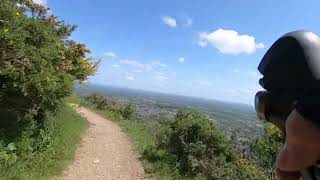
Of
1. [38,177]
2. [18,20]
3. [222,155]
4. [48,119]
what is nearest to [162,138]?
[222,155]

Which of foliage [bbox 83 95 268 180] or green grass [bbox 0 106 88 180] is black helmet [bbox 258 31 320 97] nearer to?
green grass [bbox 0 106 88 180]

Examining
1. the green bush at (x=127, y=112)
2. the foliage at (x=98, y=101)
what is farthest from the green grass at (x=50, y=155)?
the foliage at (x=98, y=101)

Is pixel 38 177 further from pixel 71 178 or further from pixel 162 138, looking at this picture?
pixel 162 138

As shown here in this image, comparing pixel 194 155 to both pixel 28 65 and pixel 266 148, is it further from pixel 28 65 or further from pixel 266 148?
pixel 28 65

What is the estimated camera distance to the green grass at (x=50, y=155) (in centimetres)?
830

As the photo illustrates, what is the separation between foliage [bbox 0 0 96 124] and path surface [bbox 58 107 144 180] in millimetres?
1780

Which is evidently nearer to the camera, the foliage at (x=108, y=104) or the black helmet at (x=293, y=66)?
the black helmet at (x=293, y=66)

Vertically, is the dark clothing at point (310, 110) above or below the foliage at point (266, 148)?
above

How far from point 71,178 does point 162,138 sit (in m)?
3.99

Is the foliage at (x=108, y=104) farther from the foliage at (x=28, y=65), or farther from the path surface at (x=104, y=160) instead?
the foliage at (x=28, y=65)

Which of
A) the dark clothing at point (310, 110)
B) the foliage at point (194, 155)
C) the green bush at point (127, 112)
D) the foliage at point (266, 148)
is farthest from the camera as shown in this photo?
the green bush at point (127, 112)

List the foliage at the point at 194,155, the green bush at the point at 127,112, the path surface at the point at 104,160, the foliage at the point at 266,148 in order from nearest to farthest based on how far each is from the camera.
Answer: the path surface at the point at 104,160 < the foliage at the point at 194,155 < the foliage at the point at 266,148 < the green bush at the point at 127,112

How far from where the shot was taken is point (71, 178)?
9773 millimetres

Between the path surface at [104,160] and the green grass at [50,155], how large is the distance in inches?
11.3
